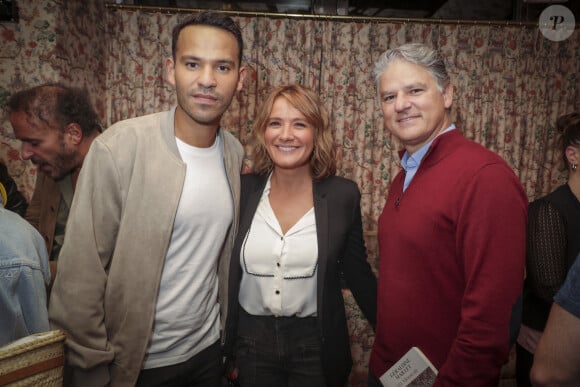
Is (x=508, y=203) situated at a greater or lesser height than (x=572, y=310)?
greater

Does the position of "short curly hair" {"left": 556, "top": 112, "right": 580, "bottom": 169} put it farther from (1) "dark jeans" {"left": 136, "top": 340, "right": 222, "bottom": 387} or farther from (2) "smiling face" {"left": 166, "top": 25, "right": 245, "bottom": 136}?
(1) "dark jeans" {"left": 136, "top": 340, "right": 222, "bottom": 387}

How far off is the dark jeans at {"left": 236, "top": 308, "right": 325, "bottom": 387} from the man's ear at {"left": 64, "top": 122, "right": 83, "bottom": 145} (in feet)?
3.96

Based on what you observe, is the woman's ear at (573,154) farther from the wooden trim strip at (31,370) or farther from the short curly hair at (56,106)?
the short curly hair at (56,106)

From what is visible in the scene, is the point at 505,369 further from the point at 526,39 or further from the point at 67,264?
the point at 526,39

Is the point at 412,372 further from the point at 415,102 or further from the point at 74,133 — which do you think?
the point at 74,133

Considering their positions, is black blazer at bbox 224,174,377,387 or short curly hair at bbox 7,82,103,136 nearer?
black blazer at bbox 224,174,377,387

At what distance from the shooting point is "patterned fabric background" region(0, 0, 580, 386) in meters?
4.22

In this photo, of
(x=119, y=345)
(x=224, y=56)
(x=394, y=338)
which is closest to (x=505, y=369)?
(x=394, y=338)

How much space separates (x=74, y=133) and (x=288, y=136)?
1.04 m

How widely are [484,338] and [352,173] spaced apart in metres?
3.79

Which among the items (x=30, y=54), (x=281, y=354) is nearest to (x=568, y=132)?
(x=281, y=354)

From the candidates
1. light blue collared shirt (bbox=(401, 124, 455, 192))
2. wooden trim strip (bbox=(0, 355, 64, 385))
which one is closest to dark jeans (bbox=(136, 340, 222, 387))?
wooden trim strip (bbox=(0, 355, 64, 385))

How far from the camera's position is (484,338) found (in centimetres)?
90

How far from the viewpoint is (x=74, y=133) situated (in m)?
1.76
